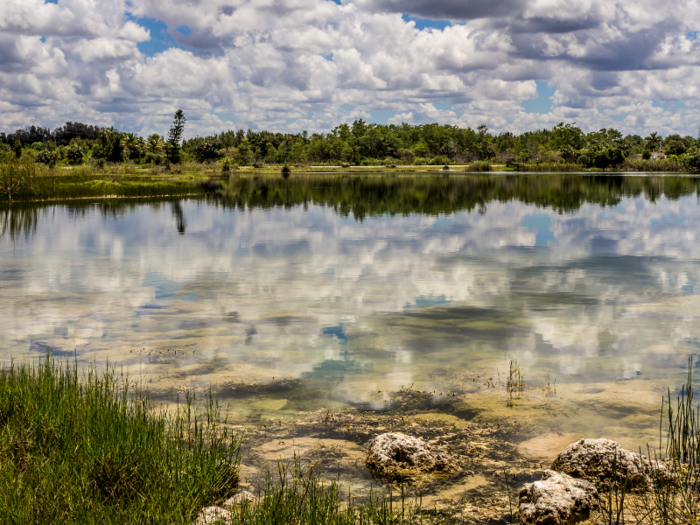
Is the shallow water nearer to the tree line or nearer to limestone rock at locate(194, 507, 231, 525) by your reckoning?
limestone rock at locate(194, 507, 231, 525)

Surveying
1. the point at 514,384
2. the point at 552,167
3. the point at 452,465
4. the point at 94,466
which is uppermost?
the point at 552,167

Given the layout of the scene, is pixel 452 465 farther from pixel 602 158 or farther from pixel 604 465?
pixel 602 158

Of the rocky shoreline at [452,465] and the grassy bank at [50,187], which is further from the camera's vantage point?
the grassy bank at [50,187]

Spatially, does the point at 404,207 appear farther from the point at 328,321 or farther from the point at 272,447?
the point at 272,447

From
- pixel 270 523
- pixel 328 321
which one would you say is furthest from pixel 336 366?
pixel 270 523

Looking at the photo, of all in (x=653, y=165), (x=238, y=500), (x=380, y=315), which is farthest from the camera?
(x=653, y=165)

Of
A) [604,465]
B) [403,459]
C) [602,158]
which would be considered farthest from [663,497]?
[602,158]

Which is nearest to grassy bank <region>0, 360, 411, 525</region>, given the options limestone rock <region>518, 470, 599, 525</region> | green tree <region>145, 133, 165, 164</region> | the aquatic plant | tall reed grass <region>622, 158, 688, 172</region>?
limestone rock <region>518, 470, 599, 525</region>

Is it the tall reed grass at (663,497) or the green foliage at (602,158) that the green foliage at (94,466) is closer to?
the tall reed grass at (663,497)

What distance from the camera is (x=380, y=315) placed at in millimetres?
16000

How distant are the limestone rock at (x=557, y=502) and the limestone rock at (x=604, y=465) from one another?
1.38ft

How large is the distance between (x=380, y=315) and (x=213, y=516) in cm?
1045

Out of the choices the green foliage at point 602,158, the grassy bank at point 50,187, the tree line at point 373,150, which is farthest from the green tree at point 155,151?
the green foliage at point 602,158

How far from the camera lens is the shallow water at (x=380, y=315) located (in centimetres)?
1065
